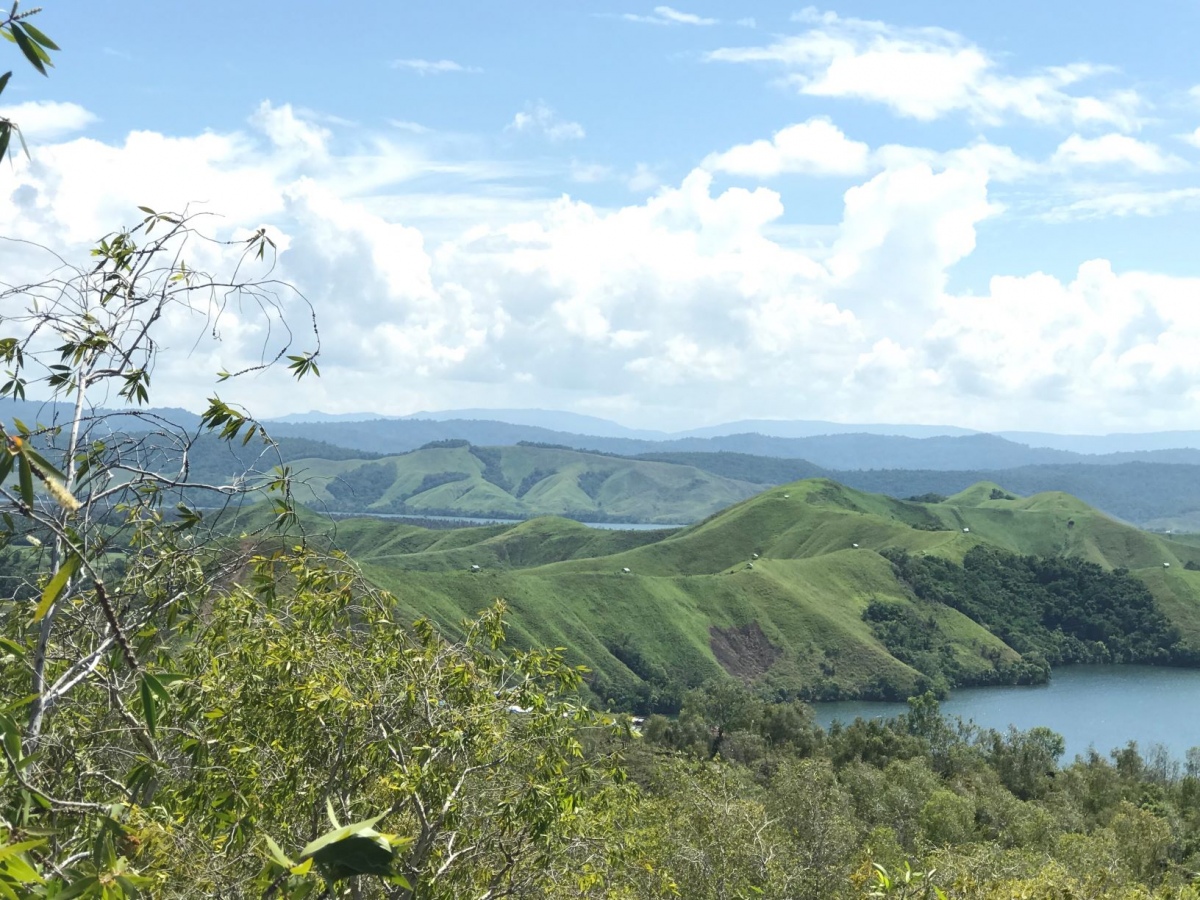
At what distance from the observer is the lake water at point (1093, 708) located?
132375 mm

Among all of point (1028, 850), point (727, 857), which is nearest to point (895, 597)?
point (1028, 850)

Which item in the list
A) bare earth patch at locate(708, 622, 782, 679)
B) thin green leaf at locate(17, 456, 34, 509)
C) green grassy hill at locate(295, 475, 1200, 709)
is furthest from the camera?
bare earth patch at locate(708, 622, 782, 679)

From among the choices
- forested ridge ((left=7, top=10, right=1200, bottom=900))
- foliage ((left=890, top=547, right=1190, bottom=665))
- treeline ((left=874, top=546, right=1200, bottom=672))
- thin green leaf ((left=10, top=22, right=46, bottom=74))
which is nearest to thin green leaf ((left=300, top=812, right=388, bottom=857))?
forested ridge ((left=7, top=10, right=1200, bottom=900))

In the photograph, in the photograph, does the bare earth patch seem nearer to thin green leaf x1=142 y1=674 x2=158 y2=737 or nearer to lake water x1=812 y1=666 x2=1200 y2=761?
lake water x1=812 y1=666 x2=1200 y2=761

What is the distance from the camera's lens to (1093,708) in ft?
491

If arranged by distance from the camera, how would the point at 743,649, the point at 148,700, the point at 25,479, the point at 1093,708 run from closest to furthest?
the point at 25,479
the point at 148,700
the point at 1093,708
the point at 743,649

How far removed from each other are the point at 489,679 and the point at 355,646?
1.85m

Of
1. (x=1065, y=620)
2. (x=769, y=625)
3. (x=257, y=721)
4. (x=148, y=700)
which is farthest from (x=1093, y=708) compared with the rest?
(x=148, y=700)

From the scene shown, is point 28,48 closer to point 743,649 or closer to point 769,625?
point 743,649

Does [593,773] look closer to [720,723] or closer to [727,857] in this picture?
[727,857]

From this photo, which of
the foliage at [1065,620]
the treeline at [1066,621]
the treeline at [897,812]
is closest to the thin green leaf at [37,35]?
the treeline at [897,812]

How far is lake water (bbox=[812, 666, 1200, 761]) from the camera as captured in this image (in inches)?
5212

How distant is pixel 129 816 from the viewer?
7.89 meters

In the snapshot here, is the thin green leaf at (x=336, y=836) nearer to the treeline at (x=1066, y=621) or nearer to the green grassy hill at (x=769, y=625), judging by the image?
the green grassy hill at (x=769, y=625)
